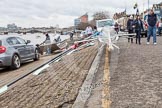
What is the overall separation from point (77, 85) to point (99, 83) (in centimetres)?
59

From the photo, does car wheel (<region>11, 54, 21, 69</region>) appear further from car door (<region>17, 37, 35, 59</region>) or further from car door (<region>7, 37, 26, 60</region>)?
car door (<region>17, 37, 35, 59</region>)

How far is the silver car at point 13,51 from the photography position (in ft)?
51.2

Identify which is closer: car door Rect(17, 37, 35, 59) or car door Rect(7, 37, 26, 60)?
car door Rect(7, 37, 26, 60)

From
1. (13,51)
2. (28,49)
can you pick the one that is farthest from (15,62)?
(28,49)

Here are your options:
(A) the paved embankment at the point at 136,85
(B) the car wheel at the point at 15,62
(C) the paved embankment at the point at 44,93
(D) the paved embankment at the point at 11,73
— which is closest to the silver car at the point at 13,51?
(B) the car wheel at the point at 15,62

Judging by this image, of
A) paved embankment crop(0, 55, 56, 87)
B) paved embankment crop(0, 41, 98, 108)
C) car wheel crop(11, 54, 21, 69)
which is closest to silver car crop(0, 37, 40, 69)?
car wheel crop(11, 54, 21, 69)

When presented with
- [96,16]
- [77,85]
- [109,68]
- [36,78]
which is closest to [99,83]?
[77,85]

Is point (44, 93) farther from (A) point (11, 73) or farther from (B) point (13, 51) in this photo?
(B) point (13, 51)

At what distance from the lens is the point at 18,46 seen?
56.0ft

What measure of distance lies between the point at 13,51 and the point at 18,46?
894 mm

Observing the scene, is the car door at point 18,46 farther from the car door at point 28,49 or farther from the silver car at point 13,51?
the car door at point 28,49

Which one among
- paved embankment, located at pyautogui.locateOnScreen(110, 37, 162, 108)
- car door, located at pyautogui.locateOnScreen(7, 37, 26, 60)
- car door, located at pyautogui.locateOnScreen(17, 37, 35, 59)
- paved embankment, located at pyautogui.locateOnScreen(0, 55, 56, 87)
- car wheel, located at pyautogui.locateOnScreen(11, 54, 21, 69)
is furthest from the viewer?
car door, located at pyautogui.locateOnScreen(17, 37, 35, 59)

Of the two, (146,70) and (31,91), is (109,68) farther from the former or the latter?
A: (31,91)

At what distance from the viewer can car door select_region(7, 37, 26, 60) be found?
16653mm
